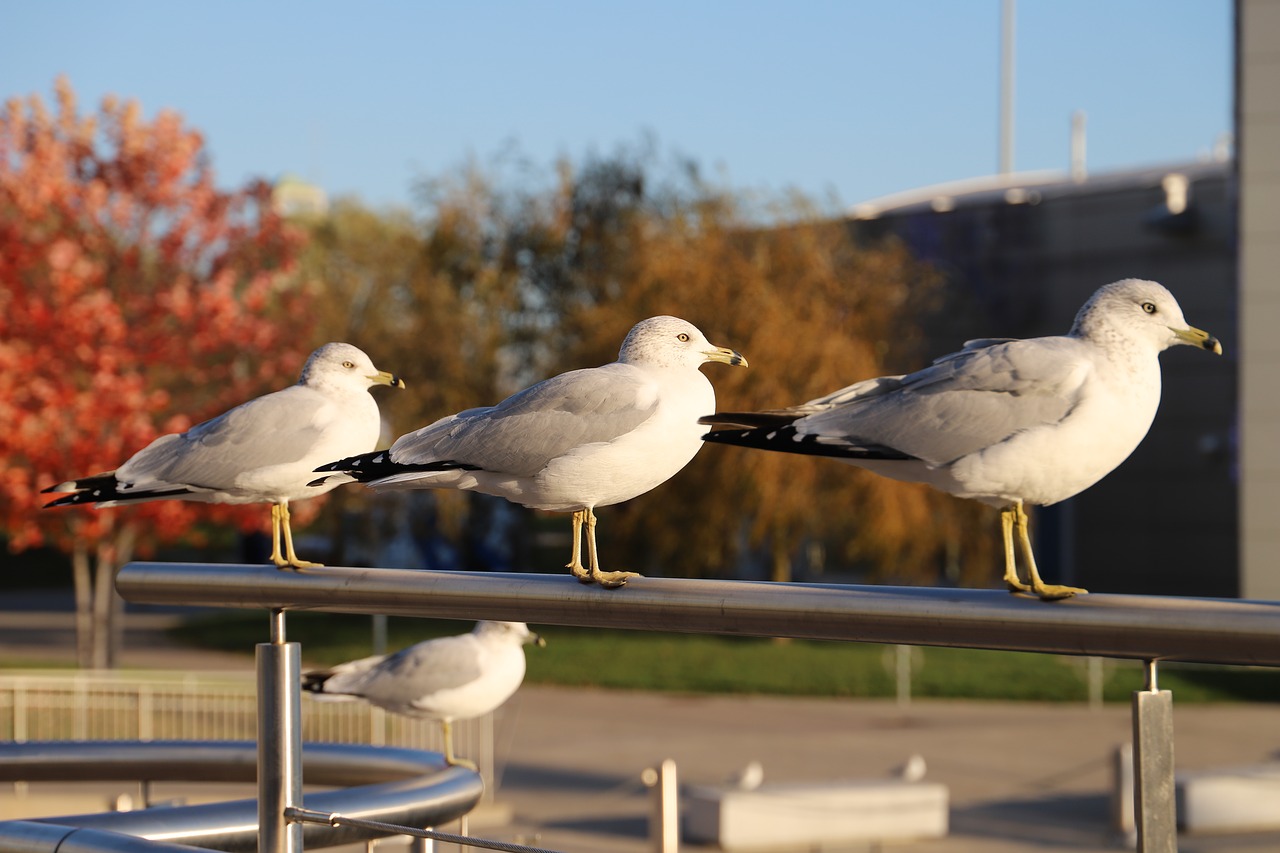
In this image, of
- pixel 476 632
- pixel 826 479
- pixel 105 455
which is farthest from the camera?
pixel 826 479

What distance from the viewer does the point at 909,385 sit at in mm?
2535

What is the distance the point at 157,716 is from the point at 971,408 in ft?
42.7

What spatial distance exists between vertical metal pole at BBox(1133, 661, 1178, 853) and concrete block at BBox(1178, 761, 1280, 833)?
10.5 meters

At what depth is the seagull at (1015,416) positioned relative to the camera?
2361mm

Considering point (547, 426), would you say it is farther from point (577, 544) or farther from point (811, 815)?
point (811, 815)

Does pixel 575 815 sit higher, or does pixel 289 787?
pixel 289 787

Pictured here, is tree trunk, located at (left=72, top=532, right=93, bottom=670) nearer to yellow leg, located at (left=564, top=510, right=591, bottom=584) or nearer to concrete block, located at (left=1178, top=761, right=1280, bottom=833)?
concrete block, located at (left=1178, top=761, right=1280, bottom=833)

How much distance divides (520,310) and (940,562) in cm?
801

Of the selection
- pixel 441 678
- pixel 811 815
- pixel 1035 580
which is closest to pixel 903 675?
pixel 811 815

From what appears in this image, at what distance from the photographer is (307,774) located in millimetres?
3451

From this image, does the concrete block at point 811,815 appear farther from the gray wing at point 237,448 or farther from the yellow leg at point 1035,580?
the yellow leg at point 1035,580

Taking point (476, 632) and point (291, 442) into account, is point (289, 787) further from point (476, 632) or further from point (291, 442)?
point (476, 632)

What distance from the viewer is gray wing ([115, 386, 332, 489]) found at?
3.13 metres

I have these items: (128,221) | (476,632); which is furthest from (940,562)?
(476,632)
